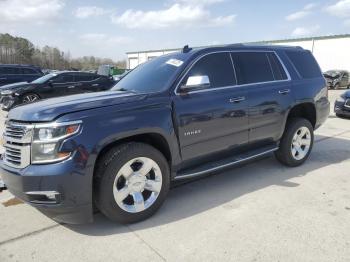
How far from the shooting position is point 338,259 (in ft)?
9.78

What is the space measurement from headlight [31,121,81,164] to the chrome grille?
0.09 meters

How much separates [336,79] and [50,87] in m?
22.0

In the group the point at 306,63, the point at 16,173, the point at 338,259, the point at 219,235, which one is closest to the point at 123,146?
the point at 16,173

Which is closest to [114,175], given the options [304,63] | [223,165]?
[223,165]

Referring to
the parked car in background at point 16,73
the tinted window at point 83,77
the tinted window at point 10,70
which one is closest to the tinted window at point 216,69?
the tinted window at point 83,77

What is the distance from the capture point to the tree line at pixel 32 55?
214 feet

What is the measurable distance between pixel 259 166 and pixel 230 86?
175cm

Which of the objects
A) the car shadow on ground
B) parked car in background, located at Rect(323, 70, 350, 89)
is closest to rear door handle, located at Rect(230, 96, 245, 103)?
the car shadow on ground

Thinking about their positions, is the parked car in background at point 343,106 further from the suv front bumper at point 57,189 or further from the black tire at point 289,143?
the suv front bumper at point 57,189

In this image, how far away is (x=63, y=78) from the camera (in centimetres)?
1378

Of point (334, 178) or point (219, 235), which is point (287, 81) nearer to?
point (334, 178)

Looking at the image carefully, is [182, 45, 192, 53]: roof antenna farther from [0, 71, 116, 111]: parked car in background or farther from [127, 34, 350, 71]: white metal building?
[127, 34, 350, 71]: white metal building

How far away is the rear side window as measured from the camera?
5.56 meters

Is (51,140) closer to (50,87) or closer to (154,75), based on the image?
(154,75)
